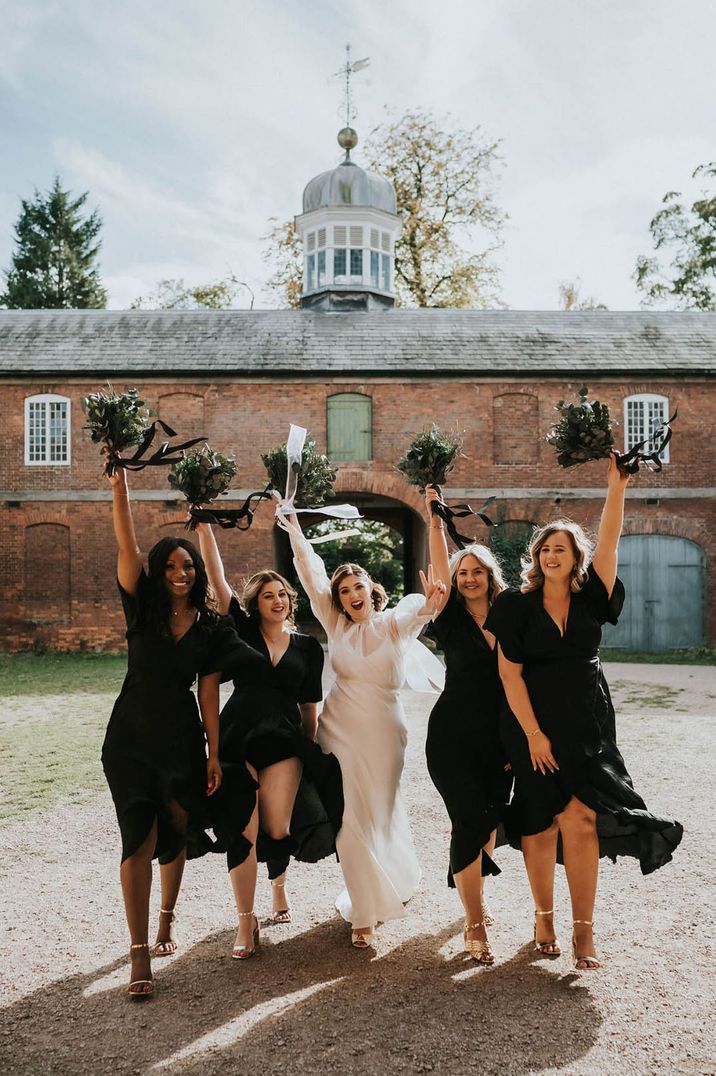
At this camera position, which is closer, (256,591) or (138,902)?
(138,902)

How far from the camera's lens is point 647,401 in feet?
69.7

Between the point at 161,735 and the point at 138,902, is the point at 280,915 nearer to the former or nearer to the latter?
the point at 138,902

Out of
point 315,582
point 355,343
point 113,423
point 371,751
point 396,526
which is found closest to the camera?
point 113,423

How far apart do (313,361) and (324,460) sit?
15.8m

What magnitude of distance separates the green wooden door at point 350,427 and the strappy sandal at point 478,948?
55.8ft

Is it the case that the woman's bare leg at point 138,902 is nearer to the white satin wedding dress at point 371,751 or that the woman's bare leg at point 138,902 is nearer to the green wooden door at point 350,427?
the white satin wedding dress at point 371,751

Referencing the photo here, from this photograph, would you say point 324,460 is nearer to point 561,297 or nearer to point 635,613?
point 635,613

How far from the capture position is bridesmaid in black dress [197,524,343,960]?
4438 millimetres

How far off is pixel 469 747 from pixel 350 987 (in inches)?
49.1

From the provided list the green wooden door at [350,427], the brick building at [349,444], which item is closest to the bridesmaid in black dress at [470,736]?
the brick building at [349,444]

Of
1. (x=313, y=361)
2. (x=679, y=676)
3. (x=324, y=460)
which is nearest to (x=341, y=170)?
(x=313, y=361)

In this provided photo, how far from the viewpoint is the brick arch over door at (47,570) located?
20859 millimetres

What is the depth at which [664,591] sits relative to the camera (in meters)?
21.1

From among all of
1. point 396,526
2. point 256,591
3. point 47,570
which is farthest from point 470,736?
point 396,526
